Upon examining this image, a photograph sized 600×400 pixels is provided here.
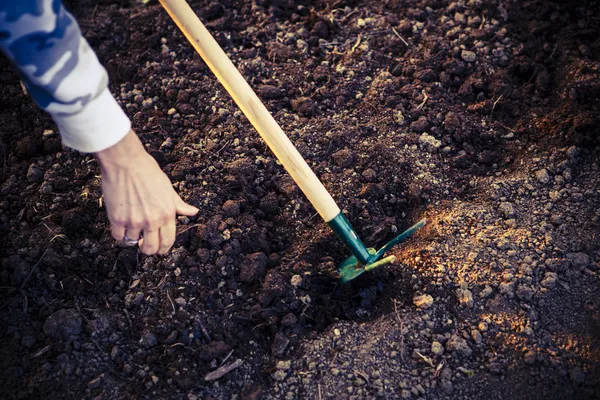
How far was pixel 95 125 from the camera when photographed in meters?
1.51

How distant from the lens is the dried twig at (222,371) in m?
1.98

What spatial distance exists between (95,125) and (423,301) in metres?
1.30

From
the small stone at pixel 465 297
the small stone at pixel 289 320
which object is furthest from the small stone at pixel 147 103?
the small stone at pixel 465 297

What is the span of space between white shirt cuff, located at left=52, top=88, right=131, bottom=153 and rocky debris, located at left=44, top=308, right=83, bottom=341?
79cm

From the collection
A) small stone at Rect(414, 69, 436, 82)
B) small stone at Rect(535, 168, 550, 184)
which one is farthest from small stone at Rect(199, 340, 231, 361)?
small stone at Rect(414, 69, 436, 82)

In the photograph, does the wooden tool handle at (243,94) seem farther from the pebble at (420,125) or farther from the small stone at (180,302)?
the pebble at (420,125)

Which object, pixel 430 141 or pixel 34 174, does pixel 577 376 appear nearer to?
pixel 430 141

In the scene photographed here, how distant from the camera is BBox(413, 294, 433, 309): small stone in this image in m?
2.10

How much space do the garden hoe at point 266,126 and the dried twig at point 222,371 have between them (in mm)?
502

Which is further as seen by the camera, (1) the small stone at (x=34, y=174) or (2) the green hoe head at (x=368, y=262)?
(1) the small stone at (x=34, y=174)

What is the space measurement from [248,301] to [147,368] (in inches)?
16.9

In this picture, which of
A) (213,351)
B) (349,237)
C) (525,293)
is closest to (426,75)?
(349,237)

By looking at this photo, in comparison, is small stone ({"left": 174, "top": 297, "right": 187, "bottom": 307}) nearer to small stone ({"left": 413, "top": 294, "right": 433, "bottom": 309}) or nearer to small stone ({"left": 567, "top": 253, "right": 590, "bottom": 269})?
small stone ({"left": 413, "top": 294, "right": 433, "bottom": 309})

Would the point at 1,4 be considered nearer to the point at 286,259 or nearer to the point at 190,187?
the point at 190,187
